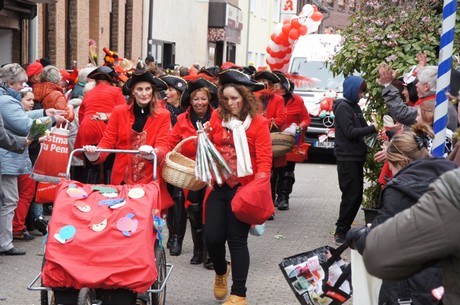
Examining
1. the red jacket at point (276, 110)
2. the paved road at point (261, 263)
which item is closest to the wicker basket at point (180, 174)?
the paved road at point (261, 263)

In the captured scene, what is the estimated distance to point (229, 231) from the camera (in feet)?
21.9

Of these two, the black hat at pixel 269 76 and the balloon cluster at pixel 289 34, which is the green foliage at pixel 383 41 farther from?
the balloon cluster at pixel 289 34

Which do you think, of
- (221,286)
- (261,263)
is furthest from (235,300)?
(261,263)

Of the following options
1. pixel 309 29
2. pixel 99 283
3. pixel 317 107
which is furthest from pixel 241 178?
pixel 309 29

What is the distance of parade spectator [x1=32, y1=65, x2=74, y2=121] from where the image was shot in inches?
396

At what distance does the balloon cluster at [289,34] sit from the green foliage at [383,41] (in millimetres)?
10211

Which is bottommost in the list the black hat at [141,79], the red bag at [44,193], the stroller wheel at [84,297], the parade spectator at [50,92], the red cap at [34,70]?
the red bag at [44,193]

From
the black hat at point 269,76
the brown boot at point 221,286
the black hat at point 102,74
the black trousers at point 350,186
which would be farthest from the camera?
the black hat at point 269,76

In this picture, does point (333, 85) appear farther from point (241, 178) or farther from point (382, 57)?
point (241, 178)

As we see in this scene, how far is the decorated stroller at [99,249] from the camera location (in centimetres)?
545

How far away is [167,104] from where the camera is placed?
394 inches

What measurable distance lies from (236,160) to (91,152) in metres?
1.06

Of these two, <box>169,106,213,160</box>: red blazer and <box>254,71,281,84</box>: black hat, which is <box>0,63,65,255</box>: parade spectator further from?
<box>254,71,281,84</box>: black hat

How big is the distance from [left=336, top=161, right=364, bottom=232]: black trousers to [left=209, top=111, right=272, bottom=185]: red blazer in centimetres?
295
